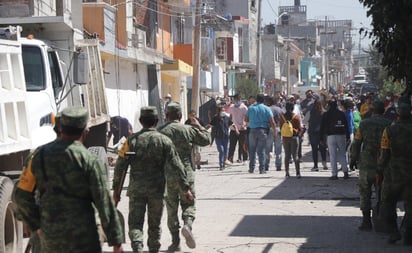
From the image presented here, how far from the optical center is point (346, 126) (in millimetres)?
19406

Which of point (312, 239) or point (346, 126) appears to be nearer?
point (312, 239)

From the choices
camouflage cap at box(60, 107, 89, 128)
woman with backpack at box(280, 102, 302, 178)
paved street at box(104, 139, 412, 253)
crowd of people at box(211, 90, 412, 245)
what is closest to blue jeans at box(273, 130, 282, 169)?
crowd of people at box(211, 90, 412, 245)

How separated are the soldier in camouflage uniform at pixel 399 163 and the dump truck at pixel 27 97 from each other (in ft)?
13.9

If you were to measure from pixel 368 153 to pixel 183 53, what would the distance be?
37.3m

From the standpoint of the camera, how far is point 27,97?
37.4 ft

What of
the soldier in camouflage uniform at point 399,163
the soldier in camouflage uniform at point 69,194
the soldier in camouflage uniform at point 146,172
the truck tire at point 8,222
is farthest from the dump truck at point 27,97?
A: the soldier in camouflage uniform at point 399,163

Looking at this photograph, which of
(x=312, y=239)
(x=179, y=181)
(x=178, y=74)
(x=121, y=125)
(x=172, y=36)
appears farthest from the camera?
(x=172, y=36)

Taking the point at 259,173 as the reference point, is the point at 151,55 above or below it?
above

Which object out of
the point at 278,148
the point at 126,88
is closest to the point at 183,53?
the point at 126,88

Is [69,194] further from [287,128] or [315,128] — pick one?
[315,128]

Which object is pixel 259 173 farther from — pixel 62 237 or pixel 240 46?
pixel 240 46

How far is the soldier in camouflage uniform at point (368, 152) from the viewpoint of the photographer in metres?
12.0

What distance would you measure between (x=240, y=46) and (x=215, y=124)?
5353 cm

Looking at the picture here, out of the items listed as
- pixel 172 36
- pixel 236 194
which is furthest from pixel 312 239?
pixel 172 36
